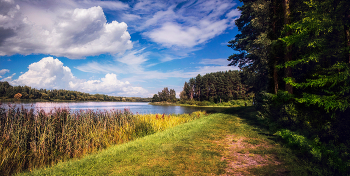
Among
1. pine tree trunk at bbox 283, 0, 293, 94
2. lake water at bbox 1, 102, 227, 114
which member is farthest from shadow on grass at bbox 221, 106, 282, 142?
lake water at bbox 1, 102, 227, 114

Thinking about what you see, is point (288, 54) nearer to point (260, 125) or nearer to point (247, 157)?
point (260, 125)

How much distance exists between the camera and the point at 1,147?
5.99m

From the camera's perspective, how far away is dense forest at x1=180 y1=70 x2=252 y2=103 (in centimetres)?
7094

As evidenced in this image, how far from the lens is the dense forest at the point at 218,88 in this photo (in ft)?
233

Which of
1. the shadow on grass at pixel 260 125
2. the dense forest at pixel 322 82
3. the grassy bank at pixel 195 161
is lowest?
the shadow on grass at pixel 260 125

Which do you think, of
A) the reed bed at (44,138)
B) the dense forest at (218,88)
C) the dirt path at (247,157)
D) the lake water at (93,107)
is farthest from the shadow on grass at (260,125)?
the dense forest at (218,88)

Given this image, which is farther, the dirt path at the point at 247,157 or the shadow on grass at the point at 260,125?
the shadow on grass at the point at 260,125

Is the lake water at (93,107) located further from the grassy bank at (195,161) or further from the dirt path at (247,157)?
the dirt path at (247,157)

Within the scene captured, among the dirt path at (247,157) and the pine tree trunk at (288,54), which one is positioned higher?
the pine tree trunk at (288,54)

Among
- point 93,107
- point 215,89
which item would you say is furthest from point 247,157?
point 215,89

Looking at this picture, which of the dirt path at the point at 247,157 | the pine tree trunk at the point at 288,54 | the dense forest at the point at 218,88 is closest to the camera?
the dirt path at the point at 247,157

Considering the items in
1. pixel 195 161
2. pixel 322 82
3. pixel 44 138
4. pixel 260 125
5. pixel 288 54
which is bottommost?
pixel 260 125

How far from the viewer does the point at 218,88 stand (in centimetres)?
7400

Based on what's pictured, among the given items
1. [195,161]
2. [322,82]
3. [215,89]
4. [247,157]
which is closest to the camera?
[195,161]
